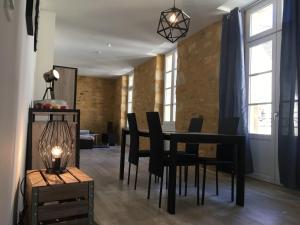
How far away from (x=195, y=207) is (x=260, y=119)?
85.0 inches

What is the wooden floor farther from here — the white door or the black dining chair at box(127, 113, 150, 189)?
the white door

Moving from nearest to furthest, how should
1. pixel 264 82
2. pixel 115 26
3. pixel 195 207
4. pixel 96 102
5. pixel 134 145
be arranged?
pixel 195 207, pixel 134 145, pixel 264 82, pixel 115 26, pixel 96 102

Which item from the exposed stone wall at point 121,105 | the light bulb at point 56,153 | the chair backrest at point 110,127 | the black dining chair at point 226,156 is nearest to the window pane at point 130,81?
the exposed stone wall at point 121,105

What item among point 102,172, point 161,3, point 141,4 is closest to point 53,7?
point 141,4

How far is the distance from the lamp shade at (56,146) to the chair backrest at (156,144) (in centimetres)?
82

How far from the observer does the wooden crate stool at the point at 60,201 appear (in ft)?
5.73

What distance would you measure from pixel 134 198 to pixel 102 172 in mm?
1615

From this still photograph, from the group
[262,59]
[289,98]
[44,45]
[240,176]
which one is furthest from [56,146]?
[262,59]

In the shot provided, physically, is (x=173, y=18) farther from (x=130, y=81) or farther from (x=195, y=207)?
(x=130, y=81)

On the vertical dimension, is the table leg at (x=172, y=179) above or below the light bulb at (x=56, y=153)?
below

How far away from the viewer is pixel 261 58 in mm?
4379

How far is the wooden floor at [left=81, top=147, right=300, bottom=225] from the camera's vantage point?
2.41 m

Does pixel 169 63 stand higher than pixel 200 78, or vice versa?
pixel 169 63

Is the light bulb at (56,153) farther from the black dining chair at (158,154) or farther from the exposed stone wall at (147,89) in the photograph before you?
the exposed stone wall at (147,89)
